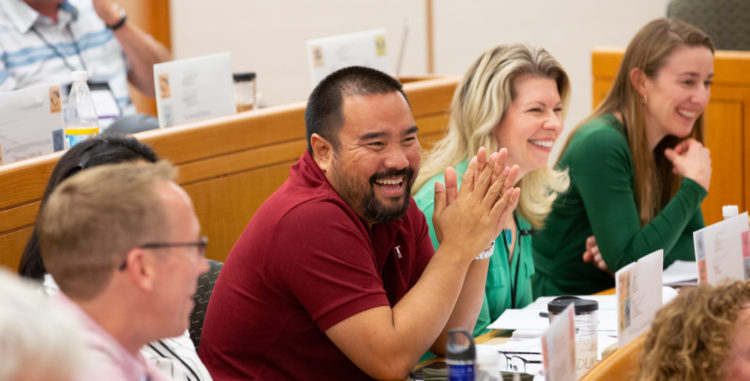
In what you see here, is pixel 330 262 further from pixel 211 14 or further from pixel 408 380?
pixel 211 14

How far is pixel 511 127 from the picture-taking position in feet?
7.14

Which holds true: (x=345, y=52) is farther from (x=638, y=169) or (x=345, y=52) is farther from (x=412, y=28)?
(x=412, y=28)

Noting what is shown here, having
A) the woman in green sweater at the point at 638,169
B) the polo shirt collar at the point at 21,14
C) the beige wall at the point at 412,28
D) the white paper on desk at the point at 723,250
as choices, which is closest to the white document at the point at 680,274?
the woman in green sweater at the point at 638,169

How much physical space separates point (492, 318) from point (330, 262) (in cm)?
72

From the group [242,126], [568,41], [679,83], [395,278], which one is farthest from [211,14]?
[395,278]

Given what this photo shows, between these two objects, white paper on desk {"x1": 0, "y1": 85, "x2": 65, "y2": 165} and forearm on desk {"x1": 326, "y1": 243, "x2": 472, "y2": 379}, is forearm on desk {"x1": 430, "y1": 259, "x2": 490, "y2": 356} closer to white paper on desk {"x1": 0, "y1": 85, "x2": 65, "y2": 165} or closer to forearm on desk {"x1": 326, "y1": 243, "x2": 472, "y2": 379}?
forearm on desk {"x1": 326, "y1": 243, "x2": 472, "y2": 379}

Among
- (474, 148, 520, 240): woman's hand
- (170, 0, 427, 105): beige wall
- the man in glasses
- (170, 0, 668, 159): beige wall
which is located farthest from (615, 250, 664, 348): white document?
(170, 0, 427, 105): beige wall

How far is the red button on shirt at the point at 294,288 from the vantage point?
1.51 m

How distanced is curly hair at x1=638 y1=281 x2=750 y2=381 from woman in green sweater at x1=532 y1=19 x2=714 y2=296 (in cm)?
115

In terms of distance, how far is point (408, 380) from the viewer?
5.03ft

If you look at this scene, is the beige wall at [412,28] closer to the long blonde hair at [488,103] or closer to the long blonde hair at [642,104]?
the long blonde hair at [642,104]

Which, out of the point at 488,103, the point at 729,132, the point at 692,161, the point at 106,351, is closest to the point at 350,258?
the point at 106,351

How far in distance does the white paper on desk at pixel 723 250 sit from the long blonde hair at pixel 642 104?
0.58 metres

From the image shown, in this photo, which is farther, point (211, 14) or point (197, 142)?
point (211, 14)
